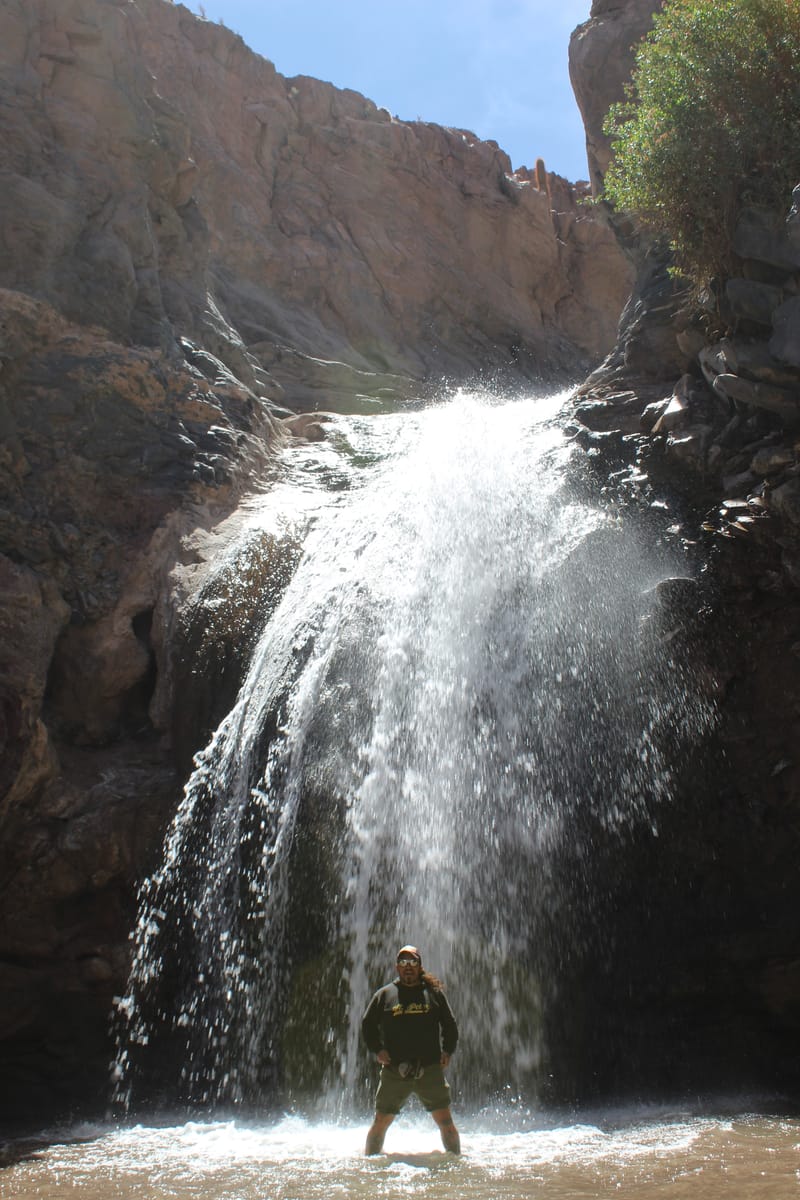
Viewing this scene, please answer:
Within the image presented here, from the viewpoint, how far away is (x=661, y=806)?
36.4 ft

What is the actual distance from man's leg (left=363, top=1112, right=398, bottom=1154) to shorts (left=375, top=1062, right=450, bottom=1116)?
8 cm

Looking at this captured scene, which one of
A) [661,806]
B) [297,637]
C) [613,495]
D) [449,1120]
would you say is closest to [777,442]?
[613,495]

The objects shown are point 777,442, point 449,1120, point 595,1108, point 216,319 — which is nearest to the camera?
point 449,1120

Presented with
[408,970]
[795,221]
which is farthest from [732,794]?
[795,221]

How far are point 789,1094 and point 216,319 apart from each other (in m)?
17.7

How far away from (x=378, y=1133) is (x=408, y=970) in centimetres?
120

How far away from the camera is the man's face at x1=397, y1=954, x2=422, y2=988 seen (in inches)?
286

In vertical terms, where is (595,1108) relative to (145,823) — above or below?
below

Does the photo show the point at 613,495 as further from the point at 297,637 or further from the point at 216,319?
the point at 216,319

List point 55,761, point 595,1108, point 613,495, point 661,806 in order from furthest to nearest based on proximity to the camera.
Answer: point 613,495 → point 55,761 → point 661,806 → point 595,1108

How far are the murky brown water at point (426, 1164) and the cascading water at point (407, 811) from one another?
131cm

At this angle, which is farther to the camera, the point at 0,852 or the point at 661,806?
the point at 0,852

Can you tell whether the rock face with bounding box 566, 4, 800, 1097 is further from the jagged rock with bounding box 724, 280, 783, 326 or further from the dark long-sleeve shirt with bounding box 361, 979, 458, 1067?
the dark long-sleeve shirt with bounding box 361, 979, 458, 1067

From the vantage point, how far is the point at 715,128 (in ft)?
48.2
